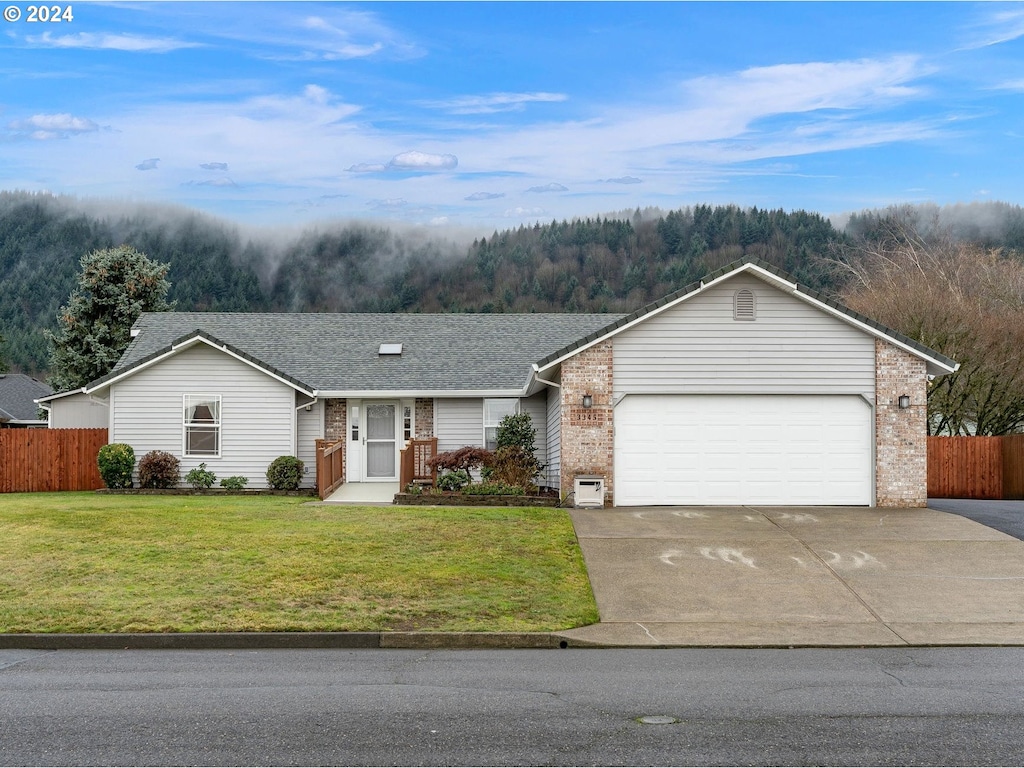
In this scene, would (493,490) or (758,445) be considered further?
(493,490)

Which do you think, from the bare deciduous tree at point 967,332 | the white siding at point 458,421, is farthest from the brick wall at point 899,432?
the bare deciduous tree at point 967,332

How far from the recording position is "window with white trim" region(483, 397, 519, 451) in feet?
88.7

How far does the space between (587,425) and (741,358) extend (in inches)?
131

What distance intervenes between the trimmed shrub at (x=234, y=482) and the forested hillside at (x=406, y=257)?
136 ft

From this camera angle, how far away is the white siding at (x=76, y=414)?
3234cm

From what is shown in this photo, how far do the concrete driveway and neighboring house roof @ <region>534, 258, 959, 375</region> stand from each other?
3089 mm

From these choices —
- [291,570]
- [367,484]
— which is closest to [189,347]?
[367,484]

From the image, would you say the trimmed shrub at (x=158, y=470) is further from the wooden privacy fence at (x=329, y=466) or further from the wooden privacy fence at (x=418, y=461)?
the wooden privacy fence at (x=418, y=461)

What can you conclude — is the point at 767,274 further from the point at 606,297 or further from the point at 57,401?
the point at 606,297

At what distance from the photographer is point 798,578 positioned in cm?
1464

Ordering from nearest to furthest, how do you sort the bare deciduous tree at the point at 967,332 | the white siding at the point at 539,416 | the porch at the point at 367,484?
the porch at the point at 367,484, the white siding at the point at 539,416, the bare deciduous tree at the point at 967,332

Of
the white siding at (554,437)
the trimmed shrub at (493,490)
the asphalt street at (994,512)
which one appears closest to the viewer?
the asphalt street at (994,512)

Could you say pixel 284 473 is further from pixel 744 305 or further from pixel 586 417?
pixel 744 305

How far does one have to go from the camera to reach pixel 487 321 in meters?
33.1
